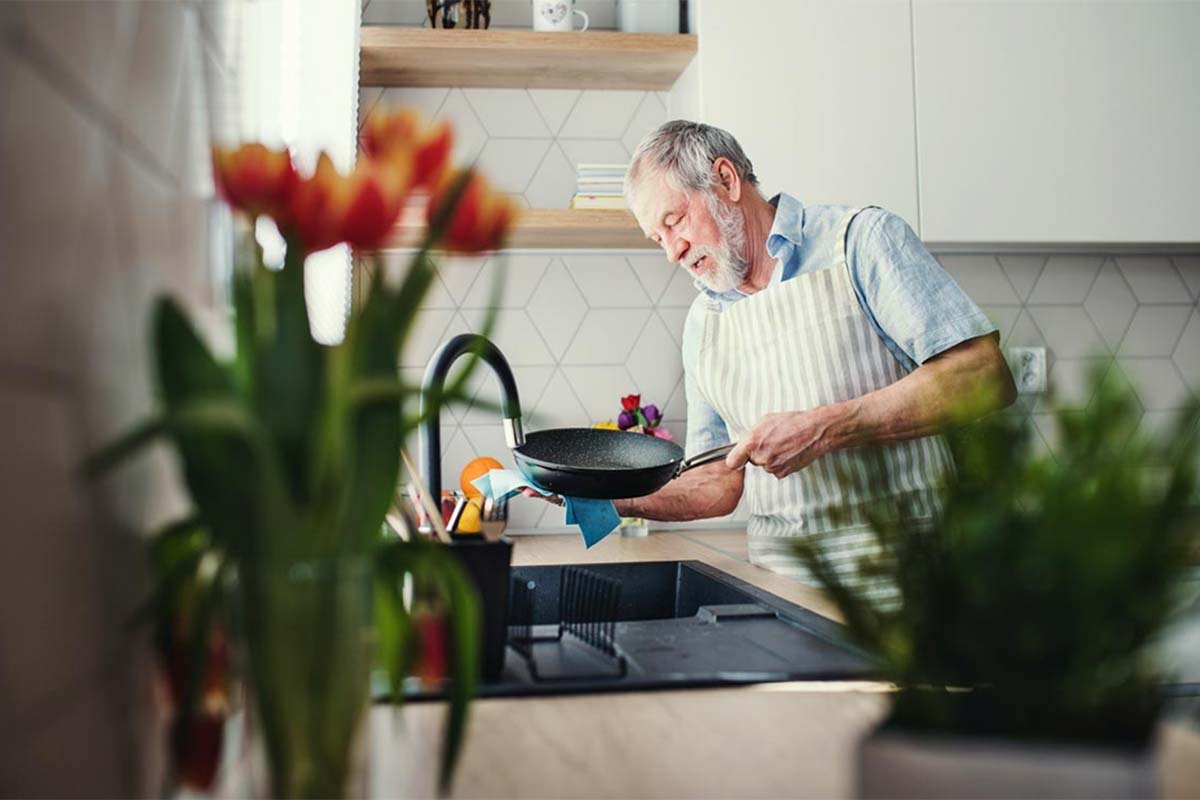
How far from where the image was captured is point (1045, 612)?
0.42 metres

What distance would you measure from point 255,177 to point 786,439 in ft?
4.04

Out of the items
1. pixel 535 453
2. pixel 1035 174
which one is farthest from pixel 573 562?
pixel 1035 174

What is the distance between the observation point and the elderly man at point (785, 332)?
1.61m

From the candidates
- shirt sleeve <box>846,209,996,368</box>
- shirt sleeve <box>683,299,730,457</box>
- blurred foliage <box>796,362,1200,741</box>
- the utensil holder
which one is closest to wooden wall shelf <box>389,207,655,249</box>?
shirt sleeve <box>683,299,730,457</box>

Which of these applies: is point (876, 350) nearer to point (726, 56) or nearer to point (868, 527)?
point (726, 56)

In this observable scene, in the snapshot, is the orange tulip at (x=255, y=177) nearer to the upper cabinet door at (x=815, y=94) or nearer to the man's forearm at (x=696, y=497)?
the man's forearm at (x=696, y=497)

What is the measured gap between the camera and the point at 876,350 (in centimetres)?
181

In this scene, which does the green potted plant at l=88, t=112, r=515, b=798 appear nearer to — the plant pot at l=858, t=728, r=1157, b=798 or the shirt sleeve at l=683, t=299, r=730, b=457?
the plant pot at l=858, t=728, r=1157, b=798

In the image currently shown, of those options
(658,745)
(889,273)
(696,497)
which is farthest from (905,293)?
(658,745)

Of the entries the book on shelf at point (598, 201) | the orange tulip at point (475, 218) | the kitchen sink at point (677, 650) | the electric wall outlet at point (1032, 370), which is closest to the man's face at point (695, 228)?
the book on shelf at point (598, 201)

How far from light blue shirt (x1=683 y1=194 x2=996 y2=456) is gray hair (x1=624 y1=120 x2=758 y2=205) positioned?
0.14 metres

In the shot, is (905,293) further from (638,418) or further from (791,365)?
(638,418)

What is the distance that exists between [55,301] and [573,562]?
1459 mm

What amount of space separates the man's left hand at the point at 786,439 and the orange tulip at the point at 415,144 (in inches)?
44.9
